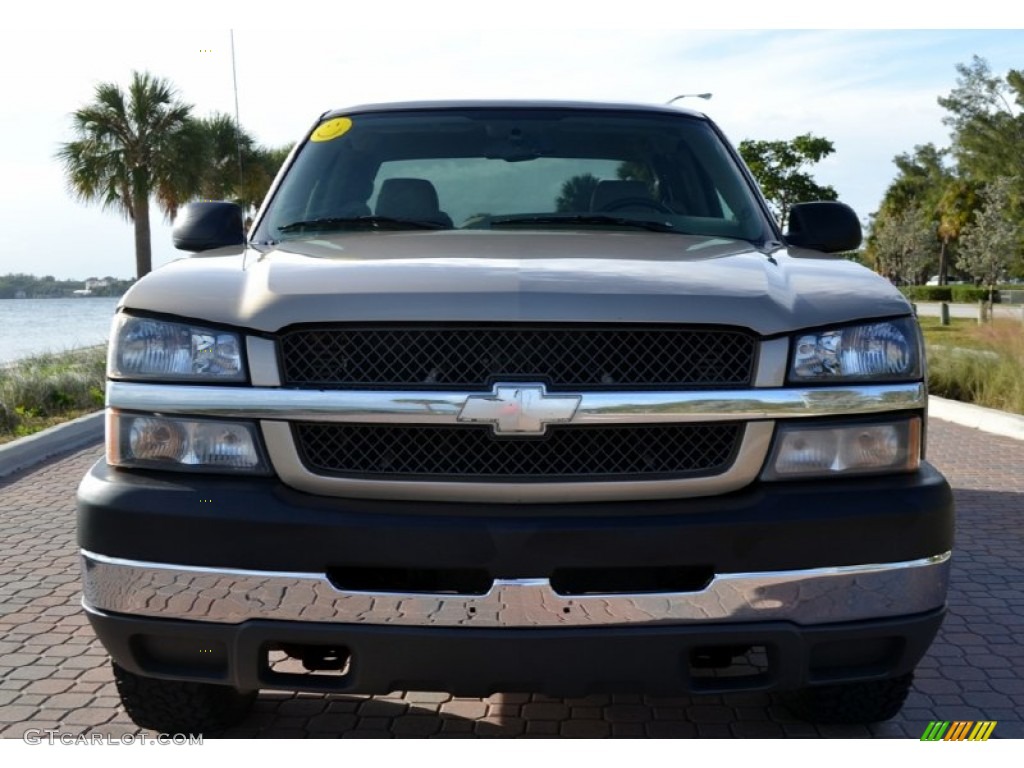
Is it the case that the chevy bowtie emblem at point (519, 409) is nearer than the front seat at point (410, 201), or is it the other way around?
the chevy bowtie emblem at point (519, 409)

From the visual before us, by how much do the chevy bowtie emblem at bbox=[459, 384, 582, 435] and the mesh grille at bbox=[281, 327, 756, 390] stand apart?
37mm

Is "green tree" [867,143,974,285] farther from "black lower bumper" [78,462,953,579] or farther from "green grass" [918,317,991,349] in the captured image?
"black lower bumper" [78,462,953,579]

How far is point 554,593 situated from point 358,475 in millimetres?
539

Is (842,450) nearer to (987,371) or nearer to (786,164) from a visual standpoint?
(987,371)

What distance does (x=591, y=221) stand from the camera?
4047 millimetres

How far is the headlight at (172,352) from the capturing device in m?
2.97

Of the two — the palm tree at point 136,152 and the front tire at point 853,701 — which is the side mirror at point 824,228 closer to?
the front tire at point 853,701

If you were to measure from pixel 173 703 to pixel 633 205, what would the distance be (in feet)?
7.22

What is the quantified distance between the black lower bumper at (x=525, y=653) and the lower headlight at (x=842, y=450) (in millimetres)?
366

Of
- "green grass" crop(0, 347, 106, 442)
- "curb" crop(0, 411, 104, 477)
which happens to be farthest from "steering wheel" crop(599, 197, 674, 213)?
"green grass" crop(0, 347, 106, 442)

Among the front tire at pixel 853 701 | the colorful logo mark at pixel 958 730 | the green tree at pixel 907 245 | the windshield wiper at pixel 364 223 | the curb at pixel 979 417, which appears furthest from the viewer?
the green tree at pixel 907 245

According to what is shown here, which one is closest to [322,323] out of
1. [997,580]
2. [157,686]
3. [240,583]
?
[240,583]

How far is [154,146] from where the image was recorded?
3117cm

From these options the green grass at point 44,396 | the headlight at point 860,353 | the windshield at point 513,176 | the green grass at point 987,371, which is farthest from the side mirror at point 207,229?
the green grass at point 987,371
